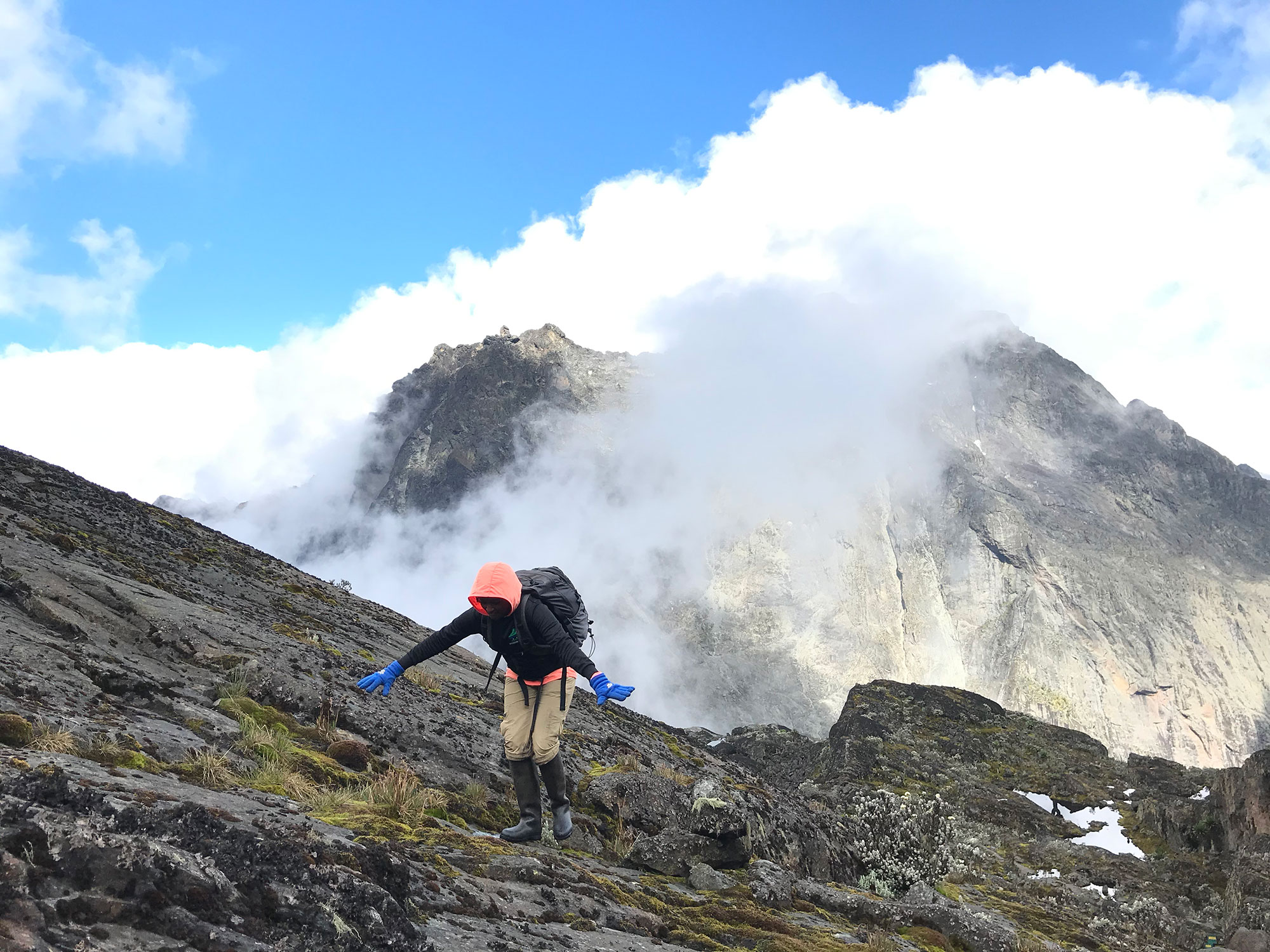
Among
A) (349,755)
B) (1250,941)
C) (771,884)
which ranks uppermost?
(1250,941)

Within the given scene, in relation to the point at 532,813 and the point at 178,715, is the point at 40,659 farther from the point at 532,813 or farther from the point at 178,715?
the point at 532,813

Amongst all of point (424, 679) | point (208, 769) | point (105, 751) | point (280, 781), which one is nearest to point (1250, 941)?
point (424, 679)

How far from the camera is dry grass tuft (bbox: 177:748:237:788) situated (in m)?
6.97

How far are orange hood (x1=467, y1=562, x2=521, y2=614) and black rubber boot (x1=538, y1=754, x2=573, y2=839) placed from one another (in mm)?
2192

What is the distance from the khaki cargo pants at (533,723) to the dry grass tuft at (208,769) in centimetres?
284

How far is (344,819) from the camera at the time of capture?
23.5ft

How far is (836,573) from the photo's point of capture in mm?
179375

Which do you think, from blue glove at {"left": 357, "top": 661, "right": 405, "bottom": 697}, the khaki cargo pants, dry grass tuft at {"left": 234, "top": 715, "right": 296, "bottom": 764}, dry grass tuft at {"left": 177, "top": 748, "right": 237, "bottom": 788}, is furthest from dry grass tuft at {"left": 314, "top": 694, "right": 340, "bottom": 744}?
the khaki cargo pants

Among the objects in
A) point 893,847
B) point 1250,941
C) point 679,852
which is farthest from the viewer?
point 1250,941

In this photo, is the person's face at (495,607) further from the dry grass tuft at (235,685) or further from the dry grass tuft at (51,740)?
the dry grass tuft at (235,685)

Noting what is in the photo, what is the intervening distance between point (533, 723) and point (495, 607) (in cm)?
167

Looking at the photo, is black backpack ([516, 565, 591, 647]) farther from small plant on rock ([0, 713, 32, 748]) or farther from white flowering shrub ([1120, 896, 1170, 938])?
white flowering shrub ([1120, 896, 1170, 938])

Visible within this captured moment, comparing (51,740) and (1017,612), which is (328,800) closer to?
(51,740)

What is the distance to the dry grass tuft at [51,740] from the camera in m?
6.05
